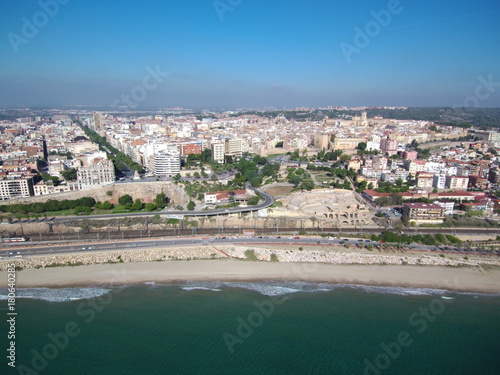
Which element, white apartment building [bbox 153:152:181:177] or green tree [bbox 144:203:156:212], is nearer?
green tree [bbox 144:203:156:212]

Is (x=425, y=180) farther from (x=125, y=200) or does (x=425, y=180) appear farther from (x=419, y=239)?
(x=125, y=200)

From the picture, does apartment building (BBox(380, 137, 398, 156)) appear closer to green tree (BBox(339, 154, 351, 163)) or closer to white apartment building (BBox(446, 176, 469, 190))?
green tree (BBox(339, 154, 351, 163))

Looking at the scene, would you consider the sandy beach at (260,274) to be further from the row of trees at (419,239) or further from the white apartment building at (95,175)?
the white apartment building at (95,175)

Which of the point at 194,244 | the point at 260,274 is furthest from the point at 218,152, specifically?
the point at 260,274

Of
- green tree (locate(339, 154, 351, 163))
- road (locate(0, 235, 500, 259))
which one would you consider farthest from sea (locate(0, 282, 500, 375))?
green tree (locate(339, 154, 351, 163))

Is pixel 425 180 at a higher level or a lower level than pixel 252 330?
higher

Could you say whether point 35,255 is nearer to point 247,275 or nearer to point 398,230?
point 247,275

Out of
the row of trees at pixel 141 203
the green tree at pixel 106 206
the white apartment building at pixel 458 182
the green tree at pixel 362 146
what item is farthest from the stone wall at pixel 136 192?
the green tree at pixel 362 146
